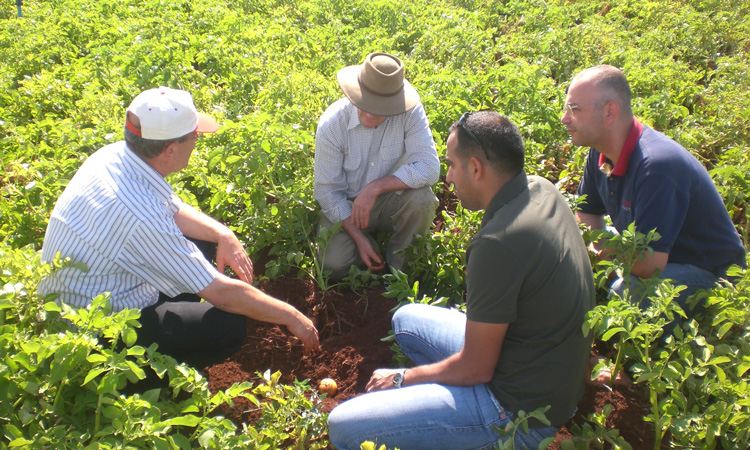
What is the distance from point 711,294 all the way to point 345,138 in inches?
82.5

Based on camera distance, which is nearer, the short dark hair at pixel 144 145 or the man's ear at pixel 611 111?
the short dark hair at pixel 144 145

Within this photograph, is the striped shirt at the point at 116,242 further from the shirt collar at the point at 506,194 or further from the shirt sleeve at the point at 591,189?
the shirt sleeve at the point at 591,189

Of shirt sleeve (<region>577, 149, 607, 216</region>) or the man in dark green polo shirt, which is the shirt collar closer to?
the man in dark green polo shirt


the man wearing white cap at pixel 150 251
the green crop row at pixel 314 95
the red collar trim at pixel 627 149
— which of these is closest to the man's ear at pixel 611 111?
the red collar trim at pixel 627 149

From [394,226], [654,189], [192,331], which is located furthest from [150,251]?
[654,189]

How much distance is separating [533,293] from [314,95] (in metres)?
2.96

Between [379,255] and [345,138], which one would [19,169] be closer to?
[345,138]

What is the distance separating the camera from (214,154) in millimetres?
3682

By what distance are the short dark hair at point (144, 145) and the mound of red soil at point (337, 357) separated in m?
1.12

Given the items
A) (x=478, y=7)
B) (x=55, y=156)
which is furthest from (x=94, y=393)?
(x=478, y=7)

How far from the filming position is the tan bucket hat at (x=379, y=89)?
11.4ft

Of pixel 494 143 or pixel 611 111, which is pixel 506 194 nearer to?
pixel 494 143

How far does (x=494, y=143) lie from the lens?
2268 millimetres

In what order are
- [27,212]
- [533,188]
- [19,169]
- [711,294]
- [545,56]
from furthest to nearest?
[545,56] → [19,169] → [27,212] → [711,294] → [533,188]
